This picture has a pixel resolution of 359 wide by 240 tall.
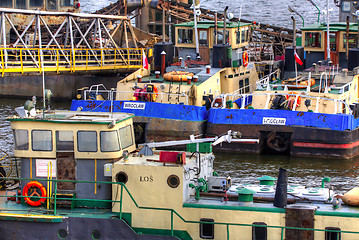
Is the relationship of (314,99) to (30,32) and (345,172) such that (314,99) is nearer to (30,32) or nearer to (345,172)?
(345,172)

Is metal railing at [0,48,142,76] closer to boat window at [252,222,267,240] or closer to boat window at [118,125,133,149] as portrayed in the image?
boat window at [118,125,133,149]

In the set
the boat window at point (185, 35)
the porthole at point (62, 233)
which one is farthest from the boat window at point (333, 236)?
the boat window at point (185, 35)

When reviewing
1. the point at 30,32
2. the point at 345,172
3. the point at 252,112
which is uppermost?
the point at 30,32

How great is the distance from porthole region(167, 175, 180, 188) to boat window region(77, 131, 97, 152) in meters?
2.13

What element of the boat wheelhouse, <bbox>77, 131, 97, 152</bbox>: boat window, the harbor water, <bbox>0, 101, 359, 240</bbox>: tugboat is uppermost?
the boat wheelhouse

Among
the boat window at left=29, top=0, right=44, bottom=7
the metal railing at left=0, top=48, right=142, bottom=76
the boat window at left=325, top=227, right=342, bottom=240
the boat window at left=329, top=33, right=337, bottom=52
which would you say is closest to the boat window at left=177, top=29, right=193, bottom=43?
the metal railing at left=0, top=48, right=142, bottom=76

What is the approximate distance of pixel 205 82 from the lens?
37875 mm

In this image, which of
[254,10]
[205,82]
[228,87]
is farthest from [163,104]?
[254,10]

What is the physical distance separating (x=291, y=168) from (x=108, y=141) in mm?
15474

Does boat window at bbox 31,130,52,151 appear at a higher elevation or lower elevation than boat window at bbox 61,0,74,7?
lower

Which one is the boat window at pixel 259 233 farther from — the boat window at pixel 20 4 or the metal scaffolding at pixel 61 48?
the boat window at pixel 20 4

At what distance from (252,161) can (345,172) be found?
14.2 ft

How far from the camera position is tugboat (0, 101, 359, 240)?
17781mm

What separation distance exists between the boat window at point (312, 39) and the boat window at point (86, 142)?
28.5 metres
